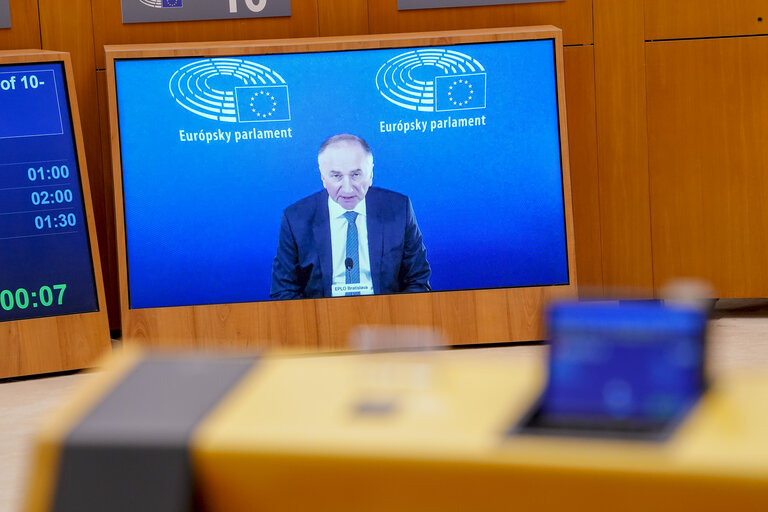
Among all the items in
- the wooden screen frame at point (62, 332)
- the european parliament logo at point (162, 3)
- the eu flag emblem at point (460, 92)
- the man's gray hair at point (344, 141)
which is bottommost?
the wooden screen frame at point (62, 332)

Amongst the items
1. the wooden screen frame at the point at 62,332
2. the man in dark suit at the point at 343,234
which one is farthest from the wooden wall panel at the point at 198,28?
the man in dark suit at the point at 343,234

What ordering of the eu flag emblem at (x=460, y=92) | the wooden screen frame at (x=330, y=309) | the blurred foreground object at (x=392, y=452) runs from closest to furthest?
the blurred foreground object at (x=392, y=452), the wooden screen frame at (x=330, y=309), the eu flag emblem at (x=460, y=92)

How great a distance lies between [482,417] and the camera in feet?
4.34

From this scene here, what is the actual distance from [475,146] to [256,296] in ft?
4.18

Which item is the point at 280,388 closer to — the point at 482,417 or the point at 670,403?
the point at 482,417

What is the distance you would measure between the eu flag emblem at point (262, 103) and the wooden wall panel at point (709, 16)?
6.19 feet

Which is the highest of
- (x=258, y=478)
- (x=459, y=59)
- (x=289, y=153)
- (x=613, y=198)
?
(x=459, y=59)

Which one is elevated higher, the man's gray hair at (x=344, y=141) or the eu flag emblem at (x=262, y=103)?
the eu flag emblem at (x=262, y=103)

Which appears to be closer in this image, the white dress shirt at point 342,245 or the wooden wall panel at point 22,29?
the white dress shirt at point 342,245

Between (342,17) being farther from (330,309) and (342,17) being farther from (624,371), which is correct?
(624,371)

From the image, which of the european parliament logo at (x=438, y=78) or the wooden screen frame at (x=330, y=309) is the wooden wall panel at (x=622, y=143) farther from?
the european parliament logo at (x=438, y=78)

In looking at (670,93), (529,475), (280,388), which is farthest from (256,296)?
(529,475)

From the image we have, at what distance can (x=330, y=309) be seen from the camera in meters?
4.87

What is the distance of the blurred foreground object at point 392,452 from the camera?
3.81 ft
